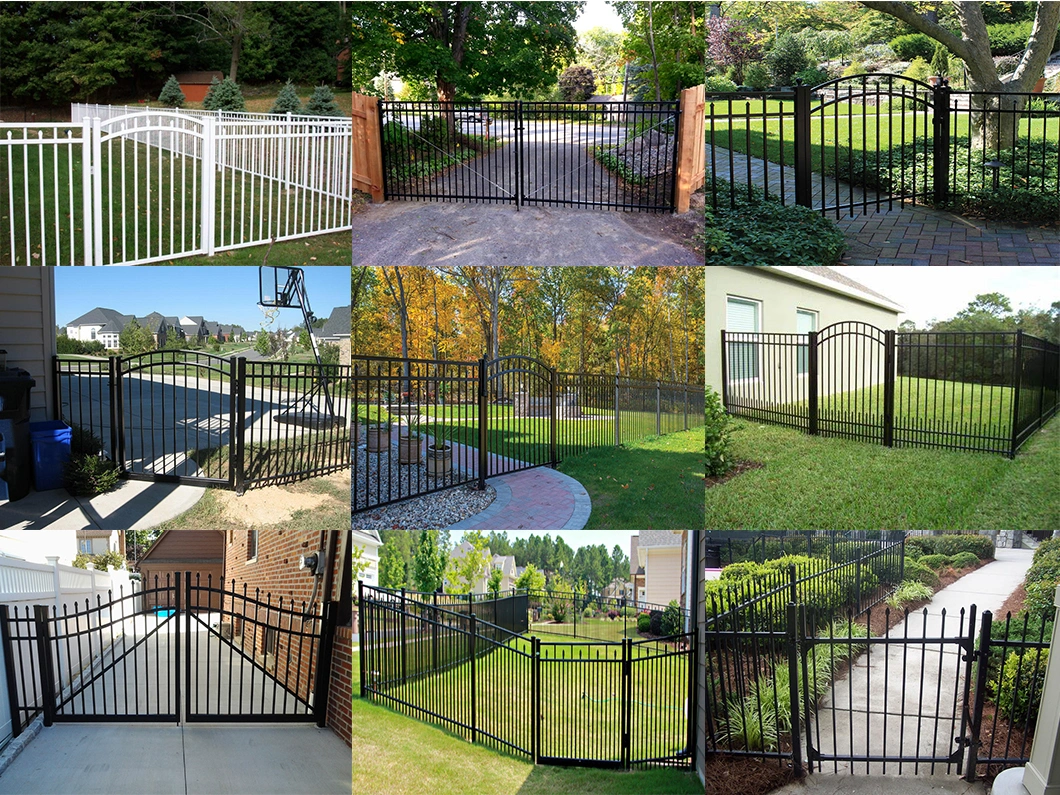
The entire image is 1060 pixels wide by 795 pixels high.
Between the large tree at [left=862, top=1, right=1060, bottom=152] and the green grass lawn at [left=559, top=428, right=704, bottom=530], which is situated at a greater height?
the large tree at [left=862, top=1, right=1060, bottom=152]

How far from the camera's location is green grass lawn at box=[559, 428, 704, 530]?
6129mm

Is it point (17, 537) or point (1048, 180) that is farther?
point (1048, 180)

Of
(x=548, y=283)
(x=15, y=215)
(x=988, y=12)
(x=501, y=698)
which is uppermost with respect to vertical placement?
(x=988, y=12)

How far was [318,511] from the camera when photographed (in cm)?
573

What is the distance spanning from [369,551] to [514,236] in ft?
9.69

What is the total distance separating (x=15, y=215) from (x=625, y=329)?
536 centimetres

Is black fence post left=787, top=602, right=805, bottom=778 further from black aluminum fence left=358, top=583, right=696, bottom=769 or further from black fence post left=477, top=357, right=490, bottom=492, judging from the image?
black fence post left=477, top=357, right=490, bottom=492

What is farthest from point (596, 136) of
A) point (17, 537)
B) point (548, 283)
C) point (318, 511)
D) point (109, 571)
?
point (109, 571)

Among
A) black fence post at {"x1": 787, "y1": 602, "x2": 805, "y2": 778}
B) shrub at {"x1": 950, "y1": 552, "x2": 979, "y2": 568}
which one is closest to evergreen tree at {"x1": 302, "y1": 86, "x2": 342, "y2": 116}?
black fence post at {"x1": 787, "y1": 602, "x2": 805, "y2": 778}

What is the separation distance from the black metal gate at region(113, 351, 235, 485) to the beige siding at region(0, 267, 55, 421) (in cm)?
57

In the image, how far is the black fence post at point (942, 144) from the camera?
6.50m

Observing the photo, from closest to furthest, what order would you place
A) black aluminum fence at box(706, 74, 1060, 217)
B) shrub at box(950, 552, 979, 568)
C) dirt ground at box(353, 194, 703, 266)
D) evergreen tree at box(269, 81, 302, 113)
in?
dirt ground at box(353, 194, 703, 266) < black aluminum fence at box(706, 74, 1060, 217) < evergreen tree at box(269, 81, 302, 113) < shrub at box(950, 552, 979, 568)

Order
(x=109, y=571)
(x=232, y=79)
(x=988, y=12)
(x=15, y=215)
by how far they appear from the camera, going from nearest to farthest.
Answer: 1. (x=15, y=215)
2. (x=232, y=79)
3. (x=988, y=12)
4. (x=109, y=571)

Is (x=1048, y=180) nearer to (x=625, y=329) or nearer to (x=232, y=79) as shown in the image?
(x=625, y=329)
